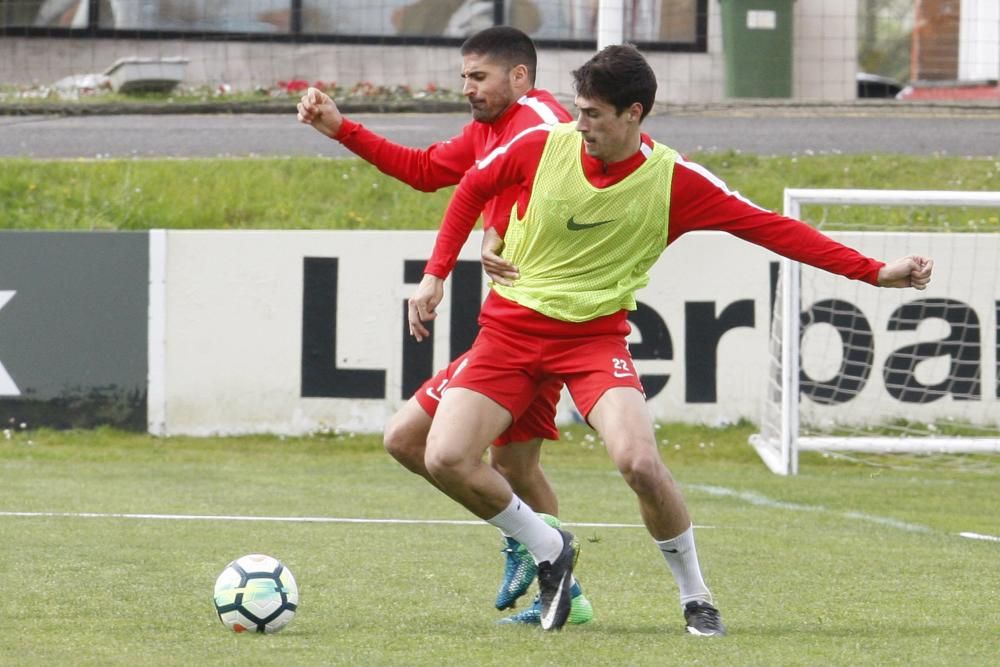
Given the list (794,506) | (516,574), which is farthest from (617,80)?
(794,506)

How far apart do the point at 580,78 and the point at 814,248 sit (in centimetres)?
101

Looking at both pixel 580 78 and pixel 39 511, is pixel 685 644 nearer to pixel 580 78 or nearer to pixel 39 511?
pixel 580 78

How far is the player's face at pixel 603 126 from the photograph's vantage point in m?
5.80

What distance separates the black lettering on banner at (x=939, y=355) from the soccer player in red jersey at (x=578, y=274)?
7.22 metres

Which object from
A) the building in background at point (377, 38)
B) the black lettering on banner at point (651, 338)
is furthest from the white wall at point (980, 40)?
the black lettering on banner at point (651, 338)

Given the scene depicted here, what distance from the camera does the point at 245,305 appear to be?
1320 cm

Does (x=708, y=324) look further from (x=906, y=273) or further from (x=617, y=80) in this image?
(x=617, y=80)

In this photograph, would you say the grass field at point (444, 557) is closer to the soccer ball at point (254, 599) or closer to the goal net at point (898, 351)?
the soccer ball at point (254, 599)

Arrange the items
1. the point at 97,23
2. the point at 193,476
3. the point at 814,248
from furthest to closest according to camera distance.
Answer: the point at 97,23, the point at 193,476, the point at 814,248

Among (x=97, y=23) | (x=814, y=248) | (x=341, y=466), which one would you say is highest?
(x=97, y=23)

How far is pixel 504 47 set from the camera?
664 centimetres

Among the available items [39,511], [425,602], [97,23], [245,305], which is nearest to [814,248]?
[425,602]

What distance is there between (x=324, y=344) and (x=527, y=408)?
23.2ft

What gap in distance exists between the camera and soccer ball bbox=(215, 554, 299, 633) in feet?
18.6
